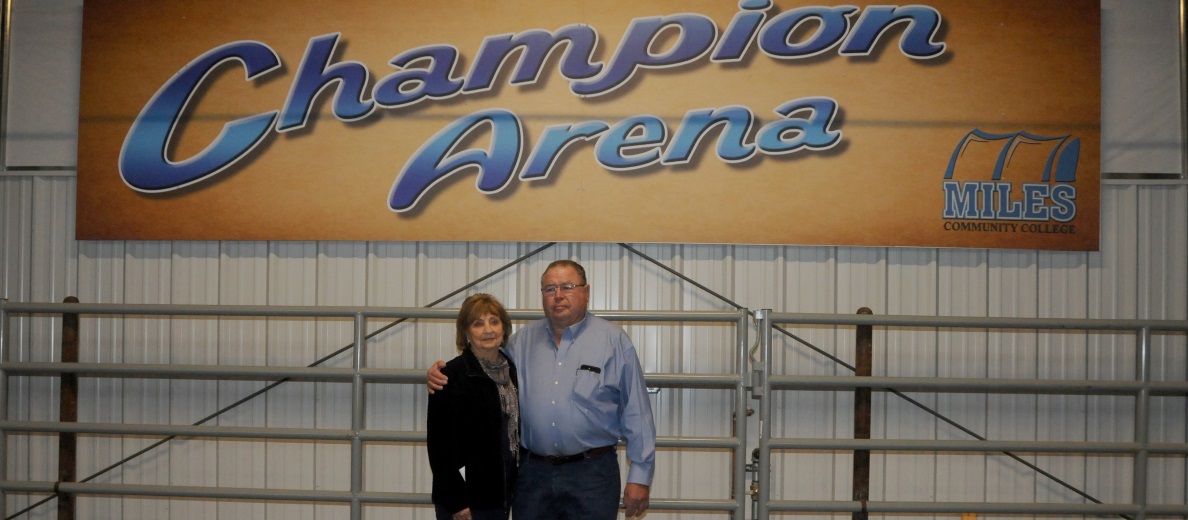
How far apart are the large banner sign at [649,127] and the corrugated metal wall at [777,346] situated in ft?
0.60

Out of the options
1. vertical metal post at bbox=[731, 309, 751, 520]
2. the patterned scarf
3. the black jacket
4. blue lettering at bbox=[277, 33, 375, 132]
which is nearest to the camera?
the black jacket

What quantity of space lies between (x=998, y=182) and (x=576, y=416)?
2908 millimetres

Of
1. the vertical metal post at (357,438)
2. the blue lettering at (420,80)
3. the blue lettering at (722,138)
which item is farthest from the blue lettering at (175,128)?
the blue lettering at (722,138)

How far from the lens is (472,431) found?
328 centimetres

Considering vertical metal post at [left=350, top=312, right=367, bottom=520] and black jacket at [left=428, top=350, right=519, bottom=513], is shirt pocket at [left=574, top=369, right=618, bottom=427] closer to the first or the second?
black jacket at [left=428, top=350, right=519, bottom=513]

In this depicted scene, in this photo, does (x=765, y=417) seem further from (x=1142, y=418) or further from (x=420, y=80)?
(x=420, y=80)

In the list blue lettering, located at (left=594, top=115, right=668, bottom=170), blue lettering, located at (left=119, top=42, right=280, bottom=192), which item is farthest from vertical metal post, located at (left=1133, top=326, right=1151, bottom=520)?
blue lettering, located at (left=119, top=42, right=280, bottom=192)

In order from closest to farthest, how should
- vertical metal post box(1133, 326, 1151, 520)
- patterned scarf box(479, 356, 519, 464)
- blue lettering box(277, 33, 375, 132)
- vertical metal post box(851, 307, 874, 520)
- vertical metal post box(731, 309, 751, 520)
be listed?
patterned scarf box(479, 356, 519, 464) → vertical metal post box(731, 309, 751, 520) → vertical metal post box(1133, 326, 1151, 520) → vertical metal post box(851, 307, 874, 520) → blue lettering box(277, 33, 375, 132)

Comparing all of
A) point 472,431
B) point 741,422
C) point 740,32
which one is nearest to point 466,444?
point 472,431

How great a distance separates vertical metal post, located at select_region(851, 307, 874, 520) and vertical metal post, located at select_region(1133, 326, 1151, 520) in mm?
1263

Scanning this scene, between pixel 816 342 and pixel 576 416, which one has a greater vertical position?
pixel 816 342

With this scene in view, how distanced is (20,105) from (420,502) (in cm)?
341

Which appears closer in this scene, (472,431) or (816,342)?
(472,431)

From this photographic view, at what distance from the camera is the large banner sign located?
4957 mm
